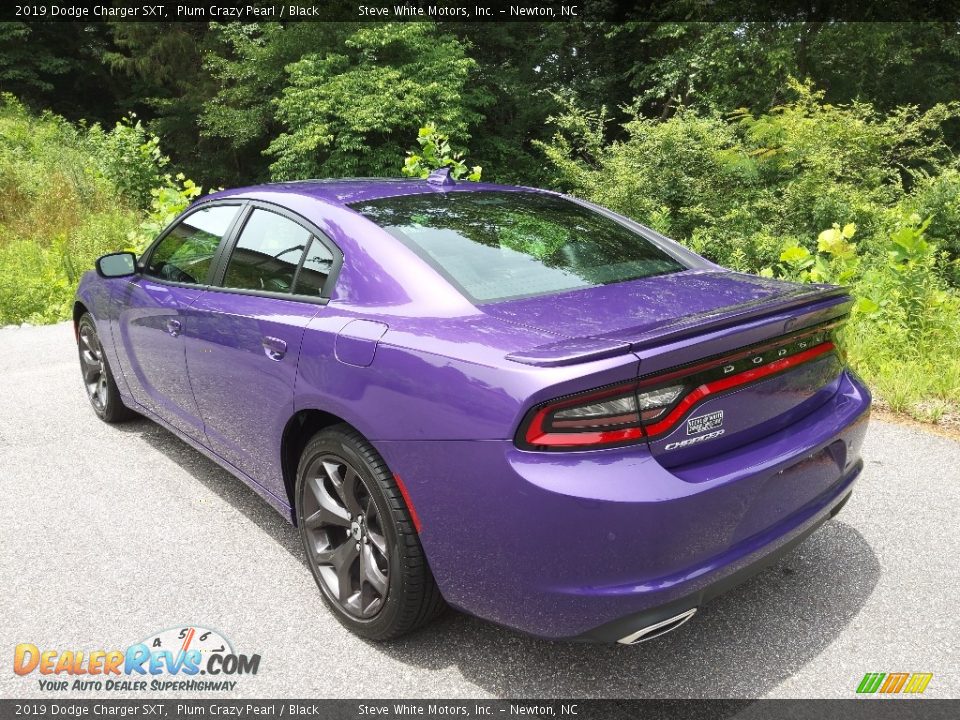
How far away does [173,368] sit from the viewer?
3.42m

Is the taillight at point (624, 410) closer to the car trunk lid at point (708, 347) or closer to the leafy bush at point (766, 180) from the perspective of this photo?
the car trunk lid at point (708, 347)

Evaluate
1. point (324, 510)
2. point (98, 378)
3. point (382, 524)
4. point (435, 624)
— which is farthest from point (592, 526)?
point (98, 378)

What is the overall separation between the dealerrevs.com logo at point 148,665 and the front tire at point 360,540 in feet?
1.18

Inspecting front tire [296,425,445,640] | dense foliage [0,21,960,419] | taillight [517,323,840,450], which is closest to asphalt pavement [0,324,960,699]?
front tire [296,425,445,640]

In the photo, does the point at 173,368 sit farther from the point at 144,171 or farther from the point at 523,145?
the point at 523,145

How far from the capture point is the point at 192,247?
11.7ft

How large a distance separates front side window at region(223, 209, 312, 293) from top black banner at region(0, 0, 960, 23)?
16868 mm

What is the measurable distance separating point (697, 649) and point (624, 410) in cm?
102

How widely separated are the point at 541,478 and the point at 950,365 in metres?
4.09

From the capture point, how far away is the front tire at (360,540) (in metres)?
2.19

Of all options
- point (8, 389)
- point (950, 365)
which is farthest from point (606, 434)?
point (8, 389)

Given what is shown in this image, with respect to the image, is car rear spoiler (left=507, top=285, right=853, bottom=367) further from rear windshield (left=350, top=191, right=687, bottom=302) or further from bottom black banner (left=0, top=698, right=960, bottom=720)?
bottom black banner (left=0, top=698, right=960, bottom=720)

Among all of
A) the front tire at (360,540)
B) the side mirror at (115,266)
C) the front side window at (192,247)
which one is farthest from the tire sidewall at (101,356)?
the front tire at (360,540)

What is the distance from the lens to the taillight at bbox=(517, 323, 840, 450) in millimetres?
1814
